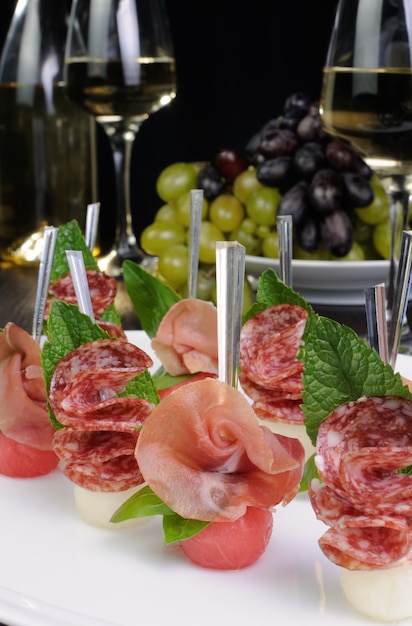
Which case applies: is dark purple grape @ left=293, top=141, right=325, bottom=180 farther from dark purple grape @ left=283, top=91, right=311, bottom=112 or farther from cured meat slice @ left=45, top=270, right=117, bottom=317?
cured meat slice @ left=45, top=270, right=117, bottom=317

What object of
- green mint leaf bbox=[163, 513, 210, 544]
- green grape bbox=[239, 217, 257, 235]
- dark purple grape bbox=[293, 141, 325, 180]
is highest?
dark purple grape bbox=[293, 141, 325, 180]

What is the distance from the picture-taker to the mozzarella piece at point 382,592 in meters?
0.54

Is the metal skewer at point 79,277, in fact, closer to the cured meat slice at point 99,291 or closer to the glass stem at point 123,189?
the cured meat slice at point 99,291

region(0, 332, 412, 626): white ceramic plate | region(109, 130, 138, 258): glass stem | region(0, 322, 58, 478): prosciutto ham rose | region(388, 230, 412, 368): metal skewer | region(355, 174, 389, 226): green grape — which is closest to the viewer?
region(0, 332, 412, 626): white ceramic plate

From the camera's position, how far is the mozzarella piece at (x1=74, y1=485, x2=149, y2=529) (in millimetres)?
652

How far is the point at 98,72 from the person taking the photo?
155 cm

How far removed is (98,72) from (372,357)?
108 centimetres

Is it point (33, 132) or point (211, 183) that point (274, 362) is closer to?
point (211, 183)

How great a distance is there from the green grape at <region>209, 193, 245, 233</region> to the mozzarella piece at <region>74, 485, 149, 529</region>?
821 millimetres

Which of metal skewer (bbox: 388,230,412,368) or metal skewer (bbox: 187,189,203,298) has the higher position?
metal skewer (bbox: 388,230,412,368)

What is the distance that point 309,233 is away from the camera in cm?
139

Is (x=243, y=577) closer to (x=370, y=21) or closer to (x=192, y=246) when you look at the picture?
(x=192, y=246)

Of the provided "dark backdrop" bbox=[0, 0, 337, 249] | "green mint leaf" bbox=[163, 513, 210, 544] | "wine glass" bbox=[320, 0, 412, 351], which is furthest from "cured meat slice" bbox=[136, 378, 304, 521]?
"dark backdrop" bbox=[0, 0, 337, 249]

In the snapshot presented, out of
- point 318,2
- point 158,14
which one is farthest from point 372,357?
point 318,2
